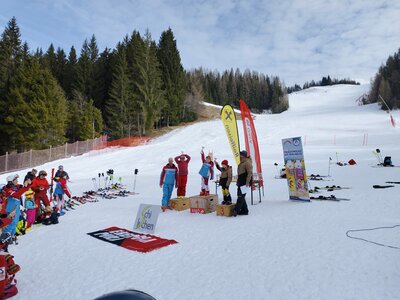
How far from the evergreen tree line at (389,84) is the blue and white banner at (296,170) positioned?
187 ft

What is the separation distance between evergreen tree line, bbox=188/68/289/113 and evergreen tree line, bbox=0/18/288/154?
20.7 m

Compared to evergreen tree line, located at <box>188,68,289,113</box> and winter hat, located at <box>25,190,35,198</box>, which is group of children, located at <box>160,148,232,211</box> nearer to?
winter hat, located at <box>25,190,35,198</box>

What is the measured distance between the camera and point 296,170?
11.4 meters

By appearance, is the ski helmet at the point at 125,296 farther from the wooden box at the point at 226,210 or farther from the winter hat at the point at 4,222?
the wooden box at the point at 226,210

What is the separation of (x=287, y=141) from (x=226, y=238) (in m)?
5.77

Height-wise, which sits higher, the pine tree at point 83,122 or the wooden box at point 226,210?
the pine tree at point 83,122

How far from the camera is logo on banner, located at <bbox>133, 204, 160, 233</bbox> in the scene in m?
8.11

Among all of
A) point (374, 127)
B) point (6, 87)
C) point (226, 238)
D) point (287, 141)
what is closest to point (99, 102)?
point (6, 87)

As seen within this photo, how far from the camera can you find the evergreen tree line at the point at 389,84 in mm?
63263

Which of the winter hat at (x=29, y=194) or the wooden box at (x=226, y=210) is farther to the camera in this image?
the wooden box at (x=226, y=210)

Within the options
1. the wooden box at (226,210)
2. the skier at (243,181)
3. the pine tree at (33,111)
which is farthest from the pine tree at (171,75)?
the wooden box at (226,210)

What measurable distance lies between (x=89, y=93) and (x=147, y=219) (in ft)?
162

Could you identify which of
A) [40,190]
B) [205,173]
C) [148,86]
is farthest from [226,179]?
[148,86]

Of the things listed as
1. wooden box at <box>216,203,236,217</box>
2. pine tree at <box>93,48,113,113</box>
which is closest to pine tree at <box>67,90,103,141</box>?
pine tree at <box>93,48,113,113</box>
